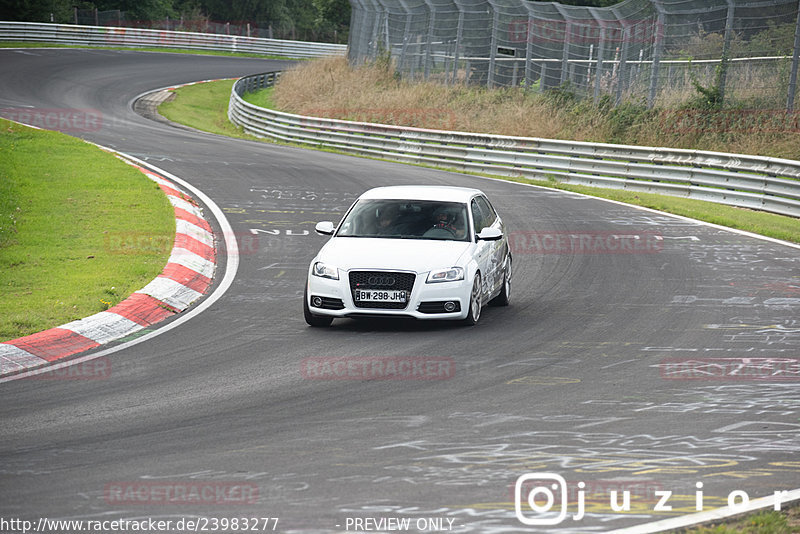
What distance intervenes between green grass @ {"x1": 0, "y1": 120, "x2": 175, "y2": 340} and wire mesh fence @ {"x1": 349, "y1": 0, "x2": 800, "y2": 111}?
14.7 meters

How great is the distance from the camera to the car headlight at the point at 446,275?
10930mm

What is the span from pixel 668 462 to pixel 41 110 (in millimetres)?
33134

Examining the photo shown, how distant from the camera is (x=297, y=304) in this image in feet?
40.5

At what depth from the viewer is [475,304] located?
36.9 ft

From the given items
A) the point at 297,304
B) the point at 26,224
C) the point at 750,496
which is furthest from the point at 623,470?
the point at 26,224

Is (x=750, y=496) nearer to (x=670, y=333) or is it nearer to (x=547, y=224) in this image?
(x=670, y=333)

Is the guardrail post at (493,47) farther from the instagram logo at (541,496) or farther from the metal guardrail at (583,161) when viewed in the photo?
the instagram logo at (541,496)

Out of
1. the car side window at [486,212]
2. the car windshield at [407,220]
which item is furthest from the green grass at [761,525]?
the car side window at [486,212]

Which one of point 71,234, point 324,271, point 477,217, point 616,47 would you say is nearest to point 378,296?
point 324,271

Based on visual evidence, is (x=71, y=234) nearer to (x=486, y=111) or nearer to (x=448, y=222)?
(x=448, y=222)

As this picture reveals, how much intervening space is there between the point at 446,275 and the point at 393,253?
2.17ft

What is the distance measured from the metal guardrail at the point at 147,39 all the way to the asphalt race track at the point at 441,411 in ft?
166

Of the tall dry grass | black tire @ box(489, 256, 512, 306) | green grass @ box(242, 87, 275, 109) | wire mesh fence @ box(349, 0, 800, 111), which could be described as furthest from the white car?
green grass @ box(242, 87, 275, 109)

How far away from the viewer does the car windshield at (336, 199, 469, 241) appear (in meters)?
11.9
